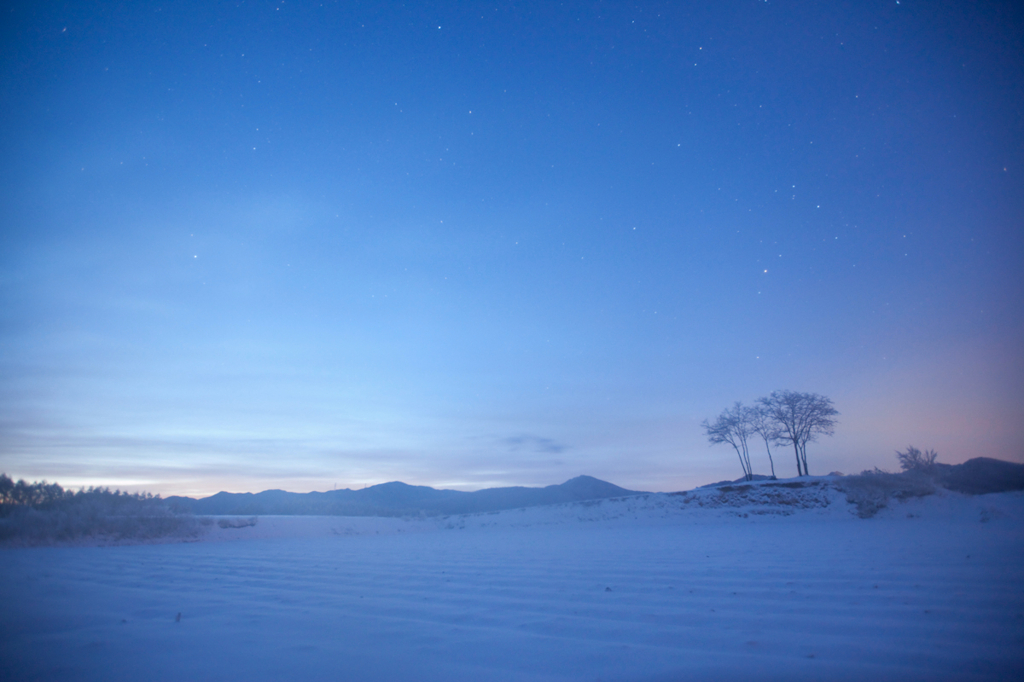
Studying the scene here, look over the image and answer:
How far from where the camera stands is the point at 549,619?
316cm

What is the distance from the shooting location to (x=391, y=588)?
462cm

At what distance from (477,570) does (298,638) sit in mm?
3257

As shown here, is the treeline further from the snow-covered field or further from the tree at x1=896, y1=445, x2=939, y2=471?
the tree at x1=896, y1=445, x2=939, y2=471

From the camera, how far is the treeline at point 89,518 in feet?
36.4

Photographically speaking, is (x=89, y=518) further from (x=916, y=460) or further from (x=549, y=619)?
(x=916, y=460)

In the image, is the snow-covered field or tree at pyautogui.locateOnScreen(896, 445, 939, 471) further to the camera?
tree at pyautogui.locateOnScreen(896, 445, 939, 471)

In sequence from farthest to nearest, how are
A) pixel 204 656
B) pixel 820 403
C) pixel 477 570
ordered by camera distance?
pixel 820 403
pixel 477 570
pixel 204 656

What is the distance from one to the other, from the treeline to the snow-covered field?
8.25 meters

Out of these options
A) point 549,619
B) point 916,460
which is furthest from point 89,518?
point 916,460

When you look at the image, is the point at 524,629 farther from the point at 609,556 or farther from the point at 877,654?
the point at 609,556

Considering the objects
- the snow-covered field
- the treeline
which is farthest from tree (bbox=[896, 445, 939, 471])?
the treeline

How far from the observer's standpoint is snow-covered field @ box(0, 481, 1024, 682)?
2.19 meters

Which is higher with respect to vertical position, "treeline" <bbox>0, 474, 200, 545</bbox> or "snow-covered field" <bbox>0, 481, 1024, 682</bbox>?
"snow-covered field" <bbox>0, 481, 1024, 682</bbox>

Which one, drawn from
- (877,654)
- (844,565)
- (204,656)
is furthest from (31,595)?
(844,565)
